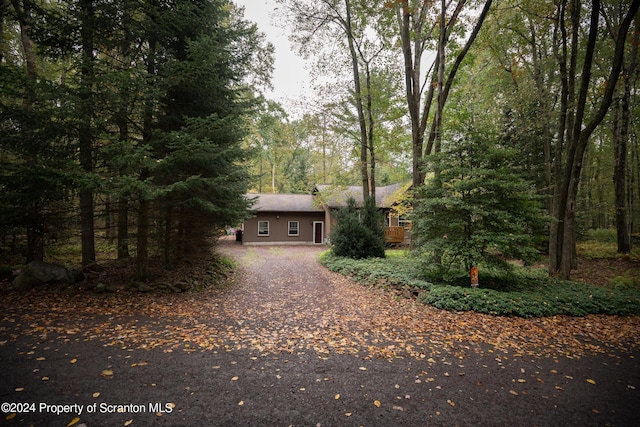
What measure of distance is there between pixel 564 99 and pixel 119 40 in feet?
44.5

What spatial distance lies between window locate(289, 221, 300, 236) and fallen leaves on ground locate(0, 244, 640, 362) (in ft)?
48.4

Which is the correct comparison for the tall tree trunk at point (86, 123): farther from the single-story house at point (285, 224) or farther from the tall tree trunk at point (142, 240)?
the single-story house at point (285, 224)

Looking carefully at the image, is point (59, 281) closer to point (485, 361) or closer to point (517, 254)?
point (485, 361)

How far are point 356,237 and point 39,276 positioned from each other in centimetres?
1039

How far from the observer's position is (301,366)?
156 inches

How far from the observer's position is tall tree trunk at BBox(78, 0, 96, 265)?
20.3ft

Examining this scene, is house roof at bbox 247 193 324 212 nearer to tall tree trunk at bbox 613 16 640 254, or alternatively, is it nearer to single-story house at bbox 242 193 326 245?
single-story house at bbox 242 193 326 245

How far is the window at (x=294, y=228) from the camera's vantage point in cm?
2231

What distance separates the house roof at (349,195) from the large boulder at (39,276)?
10.6 metres

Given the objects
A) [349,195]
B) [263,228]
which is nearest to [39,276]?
[349,195]

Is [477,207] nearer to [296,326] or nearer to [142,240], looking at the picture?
[296,326]

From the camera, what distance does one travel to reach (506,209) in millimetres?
7258

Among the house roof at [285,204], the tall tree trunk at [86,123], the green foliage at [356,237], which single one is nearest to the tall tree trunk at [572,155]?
the green foliage at [356,237]

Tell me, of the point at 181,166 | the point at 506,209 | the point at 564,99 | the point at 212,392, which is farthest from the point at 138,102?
the point at 564,99
